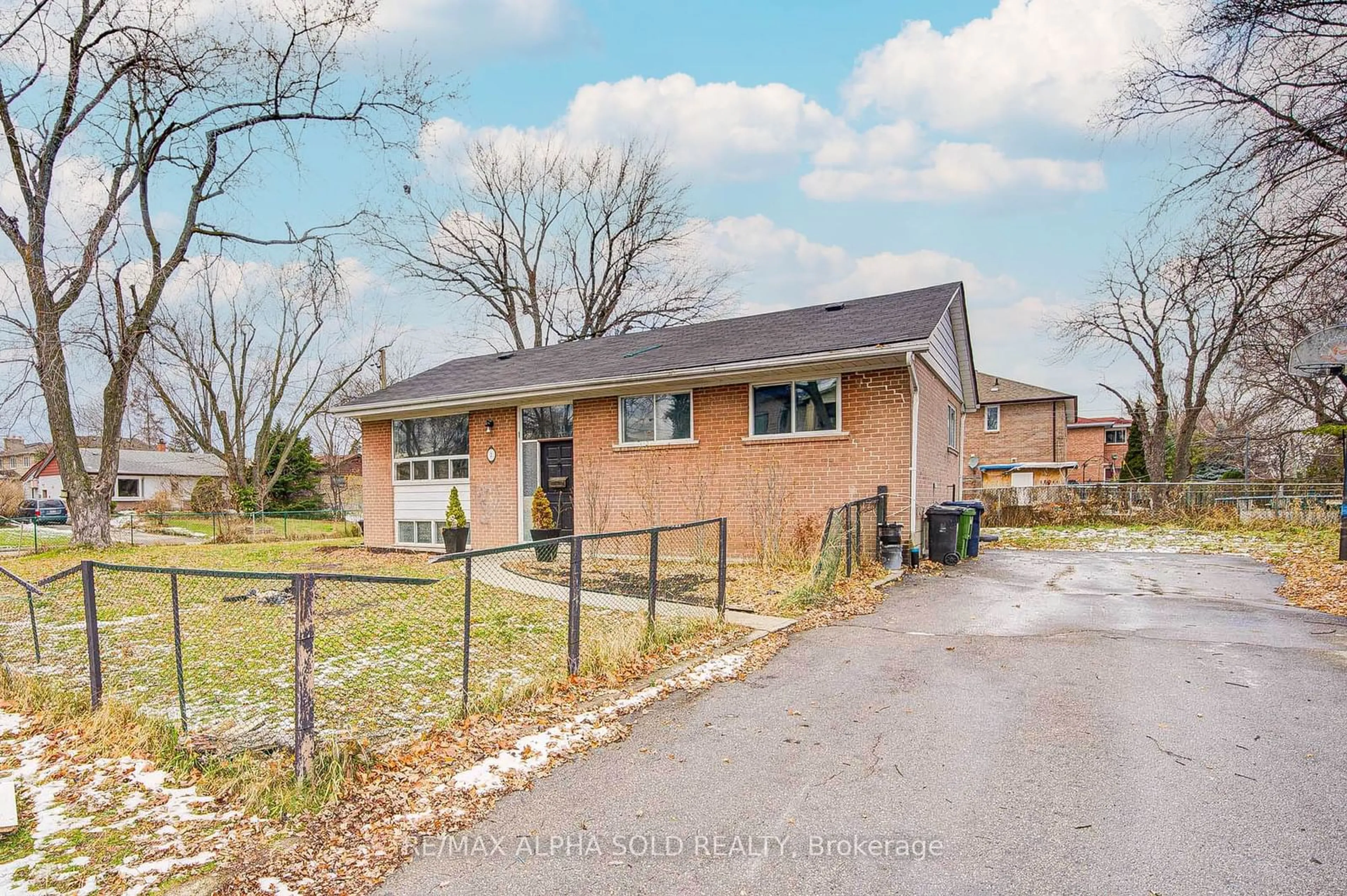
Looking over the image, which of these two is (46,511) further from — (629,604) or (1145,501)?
(1145,501)

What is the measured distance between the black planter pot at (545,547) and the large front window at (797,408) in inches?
152

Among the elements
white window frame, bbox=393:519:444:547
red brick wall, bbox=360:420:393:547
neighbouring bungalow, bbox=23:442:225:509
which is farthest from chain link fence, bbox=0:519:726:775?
neighbouring bungalow, bbox=23:442:225:509

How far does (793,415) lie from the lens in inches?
432

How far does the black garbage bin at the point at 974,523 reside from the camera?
1201 centimetres

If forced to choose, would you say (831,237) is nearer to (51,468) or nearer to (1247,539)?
(1247,539)


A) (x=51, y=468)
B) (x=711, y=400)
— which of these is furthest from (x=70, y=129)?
(x=51, y=468)

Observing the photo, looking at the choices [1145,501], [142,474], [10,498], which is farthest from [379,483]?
[142,474]

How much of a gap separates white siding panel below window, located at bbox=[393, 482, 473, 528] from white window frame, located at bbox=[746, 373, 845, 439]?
21.1ft

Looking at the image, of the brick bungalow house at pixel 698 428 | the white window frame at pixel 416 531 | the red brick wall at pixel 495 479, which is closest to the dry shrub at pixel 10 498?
the white window frame at pixel 416 531

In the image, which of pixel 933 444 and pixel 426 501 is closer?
pixel 933 444

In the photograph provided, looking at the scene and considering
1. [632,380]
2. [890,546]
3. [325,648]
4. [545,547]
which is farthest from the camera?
[632,380]

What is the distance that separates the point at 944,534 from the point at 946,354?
354 cm

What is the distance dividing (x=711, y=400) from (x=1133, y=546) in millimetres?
9782

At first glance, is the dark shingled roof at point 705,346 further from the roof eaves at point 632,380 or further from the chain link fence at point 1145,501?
the chain link fence at point 1145,501
